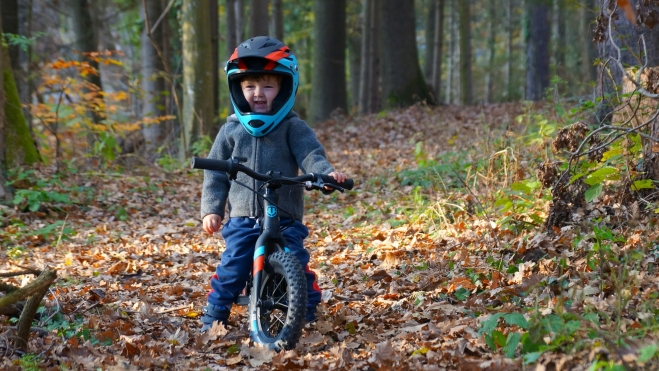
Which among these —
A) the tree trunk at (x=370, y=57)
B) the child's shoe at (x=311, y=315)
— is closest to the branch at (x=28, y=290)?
the child's shoe at (x=311, y=315)

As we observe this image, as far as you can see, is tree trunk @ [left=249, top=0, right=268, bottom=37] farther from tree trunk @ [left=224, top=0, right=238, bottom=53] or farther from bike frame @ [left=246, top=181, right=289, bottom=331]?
bike frame @ [left=246, top=181, right=289, bottom=331]

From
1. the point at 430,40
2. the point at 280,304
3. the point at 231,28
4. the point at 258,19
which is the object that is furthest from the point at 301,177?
the point at 430,40

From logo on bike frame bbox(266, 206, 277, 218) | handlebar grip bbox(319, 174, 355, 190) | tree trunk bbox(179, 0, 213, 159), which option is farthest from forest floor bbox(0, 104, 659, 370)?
tree trunk bbox(179, 0, 213, 159)

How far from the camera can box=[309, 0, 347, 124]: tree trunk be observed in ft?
65.5

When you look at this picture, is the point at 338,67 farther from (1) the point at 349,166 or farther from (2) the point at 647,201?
(2) the point at 647,201

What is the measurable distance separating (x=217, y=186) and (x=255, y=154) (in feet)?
1.21

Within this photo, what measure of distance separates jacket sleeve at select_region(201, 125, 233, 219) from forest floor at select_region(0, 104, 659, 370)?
852 millimetres

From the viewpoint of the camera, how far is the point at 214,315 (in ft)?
14.9

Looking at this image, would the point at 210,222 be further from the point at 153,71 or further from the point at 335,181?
the point at 153,71

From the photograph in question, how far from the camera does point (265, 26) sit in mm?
17453

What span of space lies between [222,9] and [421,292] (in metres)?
25.0

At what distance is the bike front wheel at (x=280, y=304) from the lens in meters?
3.83

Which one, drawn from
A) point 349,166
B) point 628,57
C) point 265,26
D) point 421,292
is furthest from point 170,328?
point 265,26

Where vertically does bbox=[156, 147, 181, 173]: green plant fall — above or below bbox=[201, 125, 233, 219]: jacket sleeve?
below
